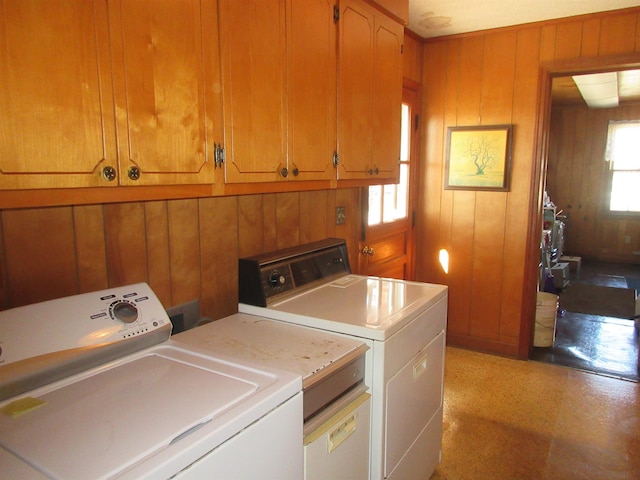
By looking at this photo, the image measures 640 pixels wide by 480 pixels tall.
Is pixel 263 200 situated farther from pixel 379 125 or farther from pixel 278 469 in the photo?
pixel 278 469

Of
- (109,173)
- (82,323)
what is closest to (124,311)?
(82,323)

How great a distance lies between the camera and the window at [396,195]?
3.22 m

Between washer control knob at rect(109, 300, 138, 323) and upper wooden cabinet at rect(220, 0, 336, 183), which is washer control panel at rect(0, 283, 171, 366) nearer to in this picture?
washer control knob at rect(109, 300, 138, 323)

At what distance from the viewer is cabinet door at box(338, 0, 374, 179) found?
1.98 meters

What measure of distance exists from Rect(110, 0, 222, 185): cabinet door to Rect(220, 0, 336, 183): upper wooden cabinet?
8cm

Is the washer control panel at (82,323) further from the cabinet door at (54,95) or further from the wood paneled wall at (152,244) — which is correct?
the cabinet door at (54,95)

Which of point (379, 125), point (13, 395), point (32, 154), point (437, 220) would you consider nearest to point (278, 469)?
point (13, 395)

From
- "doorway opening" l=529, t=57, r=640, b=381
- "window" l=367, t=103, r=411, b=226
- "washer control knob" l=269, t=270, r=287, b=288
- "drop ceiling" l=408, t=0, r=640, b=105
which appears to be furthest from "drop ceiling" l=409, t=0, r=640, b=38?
"washer control knob" l=269, t=270, r=287, b=288

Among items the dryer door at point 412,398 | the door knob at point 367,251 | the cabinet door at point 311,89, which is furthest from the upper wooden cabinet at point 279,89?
the door knob at point 367,251

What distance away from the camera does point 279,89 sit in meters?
1.64

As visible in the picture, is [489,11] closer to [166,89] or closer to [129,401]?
[166,89]

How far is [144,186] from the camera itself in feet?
3.95

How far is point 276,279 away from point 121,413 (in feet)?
3.08

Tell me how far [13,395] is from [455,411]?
2492 millimetres
